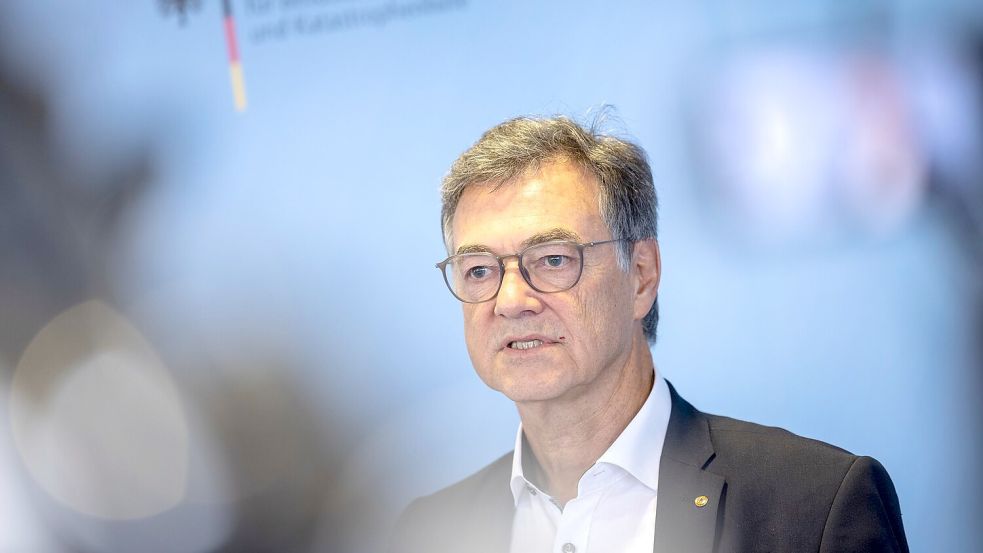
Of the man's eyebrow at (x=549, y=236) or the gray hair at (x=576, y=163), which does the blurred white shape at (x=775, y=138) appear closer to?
the gray hair at (x=576, y=163)

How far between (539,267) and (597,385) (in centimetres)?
27

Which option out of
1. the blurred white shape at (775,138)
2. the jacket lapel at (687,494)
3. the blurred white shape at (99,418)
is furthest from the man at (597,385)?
the blurred white shape at (99,418)

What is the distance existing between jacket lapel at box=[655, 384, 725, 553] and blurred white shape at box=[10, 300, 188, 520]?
166 centimetres

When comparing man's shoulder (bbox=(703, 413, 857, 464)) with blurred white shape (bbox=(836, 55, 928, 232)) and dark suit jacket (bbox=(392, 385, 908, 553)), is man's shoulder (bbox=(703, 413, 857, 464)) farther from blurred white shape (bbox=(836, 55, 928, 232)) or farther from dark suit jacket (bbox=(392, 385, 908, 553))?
blurred white shape (bbox=(836, 55, 928, 232))

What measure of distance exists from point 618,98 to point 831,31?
0.53 metres

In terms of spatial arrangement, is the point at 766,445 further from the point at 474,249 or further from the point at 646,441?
the point at 474,249

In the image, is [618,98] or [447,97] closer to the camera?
[618,98]

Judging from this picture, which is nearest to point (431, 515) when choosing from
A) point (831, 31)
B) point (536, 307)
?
point (536, 307)

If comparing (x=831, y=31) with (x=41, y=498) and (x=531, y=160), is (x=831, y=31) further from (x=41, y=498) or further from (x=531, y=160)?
(x=41, y=498)

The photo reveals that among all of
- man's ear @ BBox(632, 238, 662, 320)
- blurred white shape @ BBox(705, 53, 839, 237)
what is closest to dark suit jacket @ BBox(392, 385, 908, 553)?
man's ear @ BBox(632, 238, 662, 320)

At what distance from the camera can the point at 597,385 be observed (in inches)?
81.7

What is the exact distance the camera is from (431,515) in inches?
96.1

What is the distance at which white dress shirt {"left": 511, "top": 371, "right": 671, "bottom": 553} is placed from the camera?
6.64 ft

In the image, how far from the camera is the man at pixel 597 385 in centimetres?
193
